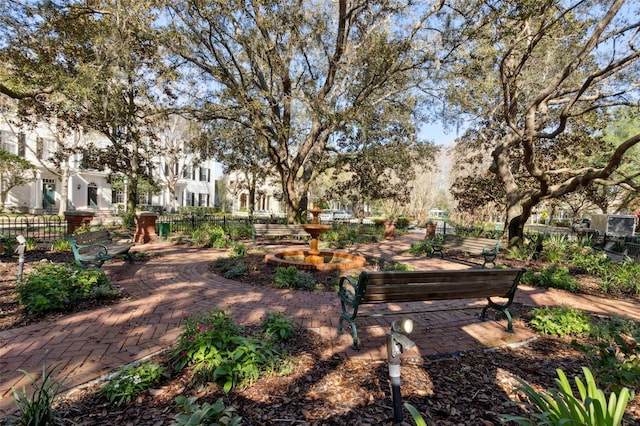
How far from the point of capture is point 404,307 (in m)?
4.77

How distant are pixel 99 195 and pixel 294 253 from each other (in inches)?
1148

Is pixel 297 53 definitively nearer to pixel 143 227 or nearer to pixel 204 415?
pixel 143 227

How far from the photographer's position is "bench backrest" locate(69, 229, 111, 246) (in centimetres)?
579

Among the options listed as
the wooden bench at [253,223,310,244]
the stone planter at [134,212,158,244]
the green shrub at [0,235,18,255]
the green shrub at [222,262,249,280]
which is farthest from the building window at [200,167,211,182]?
the green shrub at [222,262,249,280]

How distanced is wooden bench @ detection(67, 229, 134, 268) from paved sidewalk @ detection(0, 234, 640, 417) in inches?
17.6

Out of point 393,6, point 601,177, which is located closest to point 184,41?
point 393,6

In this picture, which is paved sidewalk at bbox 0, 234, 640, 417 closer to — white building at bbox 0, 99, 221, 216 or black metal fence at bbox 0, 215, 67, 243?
black metal fence at bbox 0, 215, 67, 243

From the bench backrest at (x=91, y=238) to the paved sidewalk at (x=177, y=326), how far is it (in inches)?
29.5

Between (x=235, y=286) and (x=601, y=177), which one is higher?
(x=601, y=177)

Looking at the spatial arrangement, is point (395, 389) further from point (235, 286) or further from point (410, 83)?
point (410, 83)

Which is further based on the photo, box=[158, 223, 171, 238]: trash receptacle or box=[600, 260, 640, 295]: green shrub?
box=[158, 223, 171, 238]: trash receptacle

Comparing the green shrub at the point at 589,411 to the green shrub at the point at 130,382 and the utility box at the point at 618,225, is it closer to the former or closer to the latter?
the green shrub at the point at 130,382

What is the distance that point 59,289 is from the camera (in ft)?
13.8

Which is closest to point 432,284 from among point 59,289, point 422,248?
point 59,289
